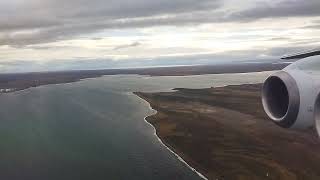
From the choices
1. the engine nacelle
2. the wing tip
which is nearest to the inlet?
the engine nacelle

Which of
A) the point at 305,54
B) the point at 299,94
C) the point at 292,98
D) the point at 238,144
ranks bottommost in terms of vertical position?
the point at 238,144

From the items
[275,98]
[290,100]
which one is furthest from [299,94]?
[275,98]

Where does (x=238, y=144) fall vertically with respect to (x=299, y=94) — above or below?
below

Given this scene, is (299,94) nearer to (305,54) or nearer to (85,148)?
(305,54)

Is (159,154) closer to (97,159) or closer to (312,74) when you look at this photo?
(97,159)

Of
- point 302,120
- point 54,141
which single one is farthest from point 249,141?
point 302,120

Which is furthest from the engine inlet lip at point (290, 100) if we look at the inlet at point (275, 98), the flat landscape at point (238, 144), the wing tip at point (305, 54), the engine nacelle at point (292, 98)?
the flat landscape at point (238, 144)

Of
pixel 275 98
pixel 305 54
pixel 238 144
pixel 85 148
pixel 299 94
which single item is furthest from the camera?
pixel 85 148

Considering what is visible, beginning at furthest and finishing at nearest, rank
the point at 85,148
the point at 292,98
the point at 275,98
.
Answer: the point at 85,148 → the point at 275,98 → the point at 292,98
